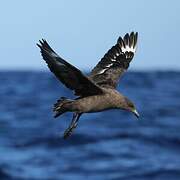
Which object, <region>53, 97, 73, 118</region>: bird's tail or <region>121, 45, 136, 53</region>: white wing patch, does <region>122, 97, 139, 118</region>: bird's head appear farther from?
<region>121, 45, 136, 53</region>: white wing patch

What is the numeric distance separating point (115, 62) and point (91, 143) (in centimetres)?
3083

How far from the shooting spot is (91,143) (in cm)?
4494

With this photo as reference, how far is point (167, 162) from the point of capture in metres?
40.3

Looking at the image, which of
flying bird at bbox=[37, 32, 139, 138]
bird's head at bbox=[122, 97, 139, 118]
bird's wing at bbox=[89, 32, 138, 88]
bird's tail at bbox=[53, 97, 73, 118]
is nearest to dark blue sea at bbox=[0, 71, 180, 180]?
bird's wing at bbox=[89, 32, 138, 88]

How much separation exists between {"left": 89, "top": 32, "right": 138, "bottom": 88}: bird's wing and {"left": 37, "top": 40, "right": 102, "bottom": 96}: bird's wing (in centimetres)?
93

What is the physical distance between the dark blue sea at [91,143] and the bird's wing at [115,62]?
21.2 metres

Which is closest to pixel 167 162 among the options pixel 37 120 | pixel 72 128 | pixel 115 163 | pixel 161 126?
pixel 115 163

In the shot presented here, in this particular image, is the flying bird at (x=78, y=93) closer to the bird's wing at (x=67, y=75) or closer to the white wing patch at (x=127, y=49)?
the bird's wing at (x=67, y=75)

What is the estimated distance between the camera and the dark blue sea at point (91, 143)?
38344mm

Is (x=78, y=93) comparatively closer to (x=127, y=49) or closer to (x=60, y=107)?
(x=60, y=107)

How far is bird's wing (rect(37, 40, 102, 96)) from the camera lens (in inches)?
464

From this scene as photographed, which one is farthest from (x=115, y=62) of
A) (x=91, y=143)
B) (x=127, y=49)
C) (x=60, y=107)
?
(x=91, y=143)

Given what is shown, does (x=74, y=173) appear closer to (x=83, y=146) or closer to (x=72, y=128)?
(x=83, y=146)

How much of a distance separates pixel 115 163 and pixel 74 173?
2.73 metres
